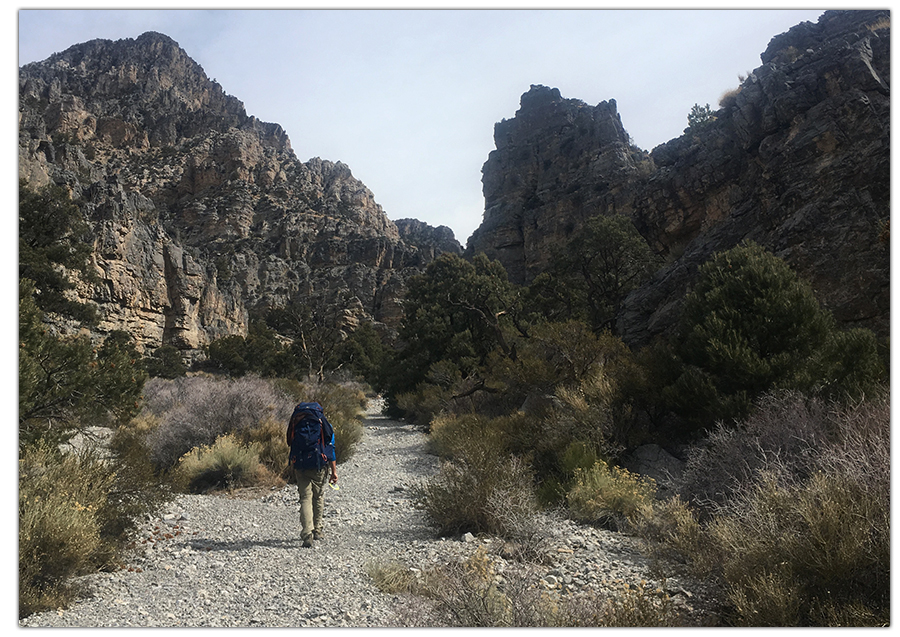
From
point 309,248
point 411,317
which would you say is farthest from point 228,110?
point 411,317

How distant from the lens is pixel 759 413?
602 cm

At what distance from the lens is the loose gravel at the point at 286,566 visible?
3.30 meters

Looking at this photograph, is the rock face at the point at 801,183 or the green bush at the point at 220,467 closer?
the green bush at the point at 220,467

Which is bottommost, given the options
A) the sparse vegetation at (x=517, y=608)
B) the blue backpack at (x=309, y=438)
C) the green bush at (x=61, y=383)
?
the sparse vegetation at (x=517, y=608)

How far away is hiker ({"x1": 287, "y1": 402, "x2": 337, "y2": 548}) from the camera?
18.0 feet

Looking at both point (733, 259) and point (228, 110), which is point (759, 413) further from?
point (228, 110)

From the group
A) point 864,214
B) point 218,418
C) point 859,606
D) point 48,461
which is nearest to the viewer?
point 859,606

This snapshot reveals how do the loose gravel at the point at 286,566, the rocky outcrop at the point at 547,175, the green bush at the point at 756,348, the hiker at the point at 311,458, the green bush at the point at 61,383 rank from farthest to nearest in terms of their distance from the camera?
the rocky outcrop at the point at 547,175 → the green bush at the point at 756,348 → the hiker at the point at 311,458 → the green bush at the point at 61,383 → the loose gravel at the point at 286,566

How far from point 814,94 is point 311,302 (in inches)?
2093

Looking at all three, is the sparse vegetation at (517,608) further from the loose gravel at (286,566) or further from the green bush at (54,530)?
the green bush at (54,530)

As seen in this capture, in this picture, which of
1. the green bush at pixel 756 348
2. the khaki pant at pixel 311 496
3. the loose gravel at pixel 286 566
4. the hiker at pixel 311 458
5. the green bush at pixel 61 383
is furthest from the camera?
the green bush at pixel 756 348

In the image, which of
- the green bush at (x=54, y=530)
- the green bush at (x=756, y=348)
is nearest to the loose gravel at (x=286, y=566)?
the green bush at (x=54, y=530)

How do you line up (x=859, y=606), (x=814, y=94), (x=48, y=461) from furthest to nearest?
(x=814, y=94)
(x=48, y=461)
(x=859, y=606)

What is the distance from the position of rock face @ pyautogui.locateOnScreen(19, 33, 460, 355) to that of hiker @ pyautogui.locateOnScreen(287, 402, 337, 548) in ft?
105
